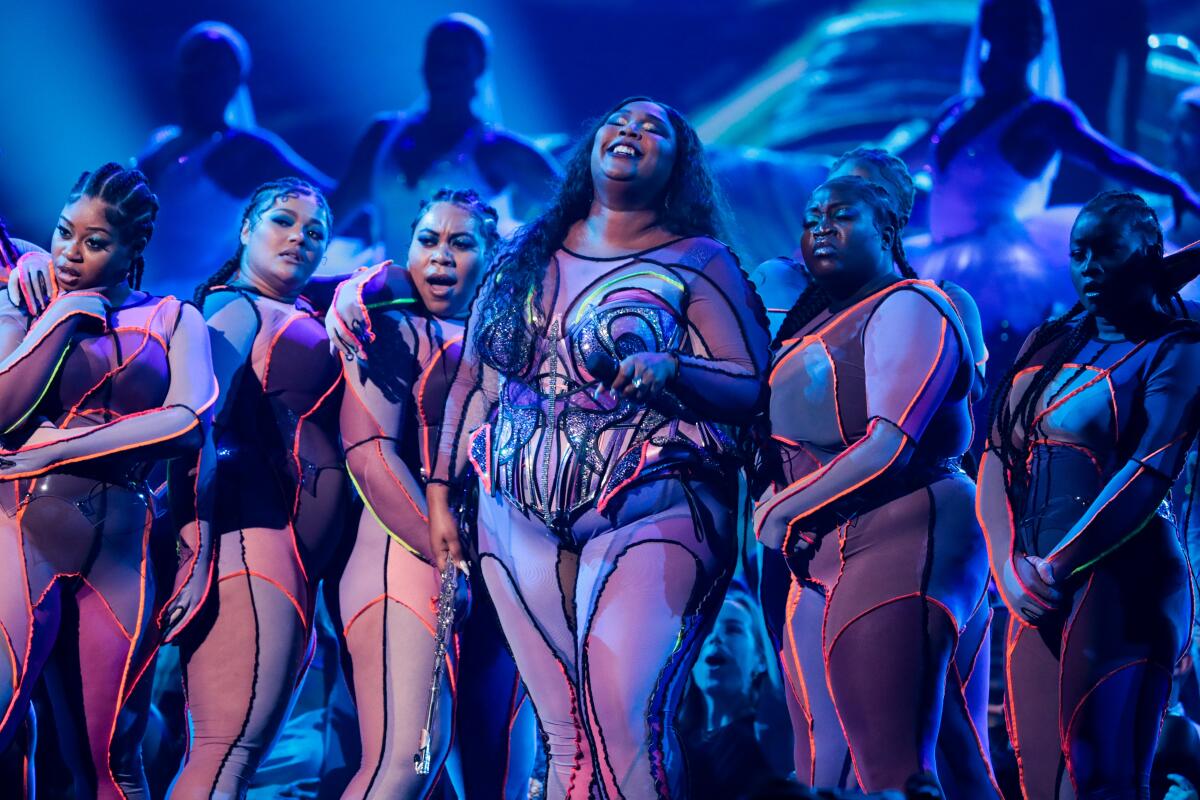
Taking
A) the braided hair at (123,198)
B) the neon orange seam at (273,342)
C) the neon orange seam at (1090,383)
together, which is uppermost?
the braided hair at (123,198)

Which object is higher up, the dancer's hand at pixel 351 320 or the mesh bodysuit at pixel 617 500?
the dancer's hand at pixel 351 320

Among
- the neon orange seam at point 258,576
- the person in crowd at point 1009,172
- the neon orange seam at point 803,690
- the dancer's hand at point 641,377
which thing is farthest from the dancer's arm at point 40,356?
the person in crowd at point 1009,172

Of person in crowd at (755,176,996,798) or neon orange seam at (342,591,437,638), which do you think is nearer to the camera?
person in crowd at (755,176,996,798)

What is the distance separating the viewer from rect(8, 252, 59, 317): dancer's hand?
3226 millimetres

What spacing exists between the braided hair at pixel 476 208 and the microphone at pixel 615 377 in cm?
109

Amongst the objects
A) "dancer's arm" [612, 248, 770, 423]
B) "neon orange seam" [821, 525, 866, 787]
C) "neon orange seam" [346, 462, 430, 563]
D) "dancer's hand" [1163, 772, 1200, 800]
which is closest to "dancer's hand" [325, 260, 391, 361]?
"neon orange seam" [346, 462, 430, 563]

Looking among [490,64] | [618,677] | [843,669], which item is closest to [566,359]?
[618,677]

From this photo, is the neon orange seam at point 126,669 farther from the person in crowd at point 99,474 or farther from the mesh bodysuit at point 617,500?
the mesh bodysuit at point 617,500

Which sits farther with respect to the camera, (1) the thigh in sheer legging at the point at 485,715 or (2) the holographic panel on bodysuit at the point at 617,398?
(1) the thigh in sheer legging at the point at 485,715

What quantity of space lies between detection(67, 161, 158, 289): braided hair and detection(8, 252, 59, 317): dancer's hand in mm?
224

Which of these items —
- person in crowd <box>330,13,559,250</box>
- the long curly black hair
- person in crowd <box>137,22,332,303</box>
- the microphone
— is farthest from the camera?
person in crowd <box>137,22,332,303</box>

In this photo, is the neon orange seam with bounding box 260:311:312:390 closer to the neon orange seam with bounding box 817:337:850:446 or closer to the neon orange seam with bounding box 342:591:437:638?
the neon orange seam with bounding box 342:591:437:638

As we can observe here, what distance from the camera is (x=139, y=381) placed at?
3.07 metres

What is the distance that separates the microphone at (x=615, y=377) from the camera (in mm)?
2299
